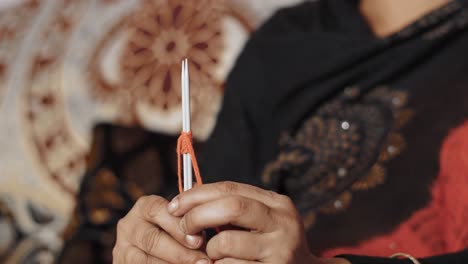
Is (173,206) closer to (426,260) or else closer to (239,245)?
(239,245)

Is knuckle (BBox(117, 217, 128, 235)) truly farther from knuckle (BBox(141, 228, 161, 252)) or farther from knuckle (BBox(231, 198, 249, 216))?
knuckle (BBox(231, 198, 249, 216))

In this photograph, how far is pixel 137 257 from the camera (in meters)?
0.50

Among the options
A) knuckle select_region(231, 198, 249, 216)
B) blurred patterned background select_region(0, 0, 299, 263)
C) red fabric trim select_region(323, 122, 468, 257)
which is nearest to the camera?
knuckle select_region(231, 198, 249, 216)

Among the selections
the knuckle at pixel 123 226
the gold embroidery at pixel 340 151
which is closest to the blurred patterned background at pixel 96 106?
the gold embroidery at pixel 340 151

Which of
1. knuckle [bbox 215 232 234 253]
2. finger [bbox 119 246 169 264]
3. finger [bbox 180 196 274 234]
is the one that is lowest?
finger [bbox 119 246 169 264]

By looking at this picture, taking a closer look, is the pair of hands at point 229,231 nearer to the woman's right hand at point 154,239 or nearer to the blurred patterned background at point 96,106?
the woman's right hand at point 154,239

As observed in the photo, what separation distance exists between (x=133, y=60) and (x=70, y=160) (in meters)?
0.24

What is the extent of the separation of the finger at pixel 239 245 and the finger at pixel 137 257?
0.24 feet

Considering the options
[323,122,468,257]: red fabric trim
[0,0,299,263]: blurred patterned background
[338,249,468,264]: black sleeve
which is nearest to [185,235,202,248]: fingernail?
[338,249,468,264]: black sleeve

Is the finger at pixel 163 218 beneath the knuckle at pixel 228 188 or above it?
beneath

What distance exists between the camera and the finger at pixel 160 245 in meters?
0.46

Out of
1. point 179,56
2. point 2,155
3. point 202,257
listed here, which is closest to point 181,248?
point 202,257

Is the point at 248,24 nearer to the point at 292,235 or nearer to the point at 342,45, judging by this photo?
the point at 342,45

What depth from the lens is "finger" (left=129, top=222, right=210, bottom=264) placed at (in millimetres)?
461
